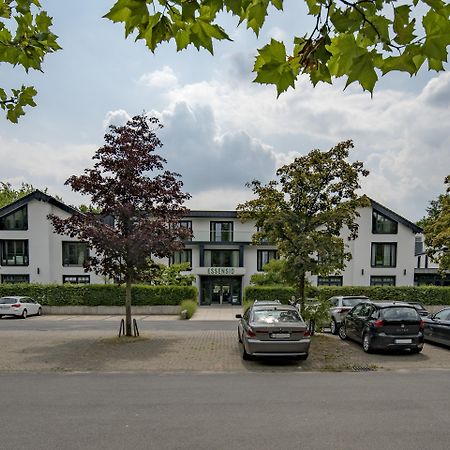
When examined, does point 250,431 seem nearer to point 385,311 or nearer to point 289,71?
point 289,71

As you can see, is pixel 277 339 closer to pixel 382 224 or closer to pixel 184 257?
pixel 184 257

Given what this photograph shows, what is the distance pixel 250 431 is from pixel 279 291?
23.4m

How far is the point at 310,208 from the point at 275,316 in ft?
17.0

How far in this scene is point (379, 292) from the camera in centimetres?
2764

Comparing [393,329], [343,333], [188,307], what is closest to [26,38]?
[393,329]

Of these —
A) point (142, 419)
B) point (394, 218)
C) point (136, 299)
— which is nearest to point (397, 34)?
point (142, 419)

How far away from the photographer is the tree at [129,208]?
13008mm

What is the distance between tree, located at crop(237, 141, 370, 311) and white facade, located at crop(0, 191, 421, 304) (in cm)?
2027

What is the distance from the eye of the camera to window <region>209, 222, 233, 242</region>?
36.7 metres

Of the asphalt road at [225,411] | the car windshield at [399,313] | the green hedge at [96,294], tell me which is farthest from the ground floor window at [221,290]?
the asphalt road at [225,411]

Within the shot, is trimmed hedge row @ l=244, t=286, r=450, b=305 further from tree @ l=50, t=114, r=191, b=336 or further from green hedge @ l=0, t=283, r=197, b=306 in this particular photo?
tree @ l=50, t=114, r=191, b=336

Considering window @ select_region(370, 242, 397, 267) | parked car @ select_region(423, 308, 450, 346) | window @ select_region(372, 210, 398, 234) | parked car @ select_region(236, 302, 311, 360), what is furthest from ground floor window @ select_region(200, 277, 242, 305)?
parked car @ select_region(236, 302, 311, 360)

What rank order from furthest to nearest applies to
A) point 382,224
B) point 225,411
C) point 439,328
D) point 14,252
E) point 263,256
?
point 263,256 → point 382,224 → point 14,252 → point 439,328 → point 225,411

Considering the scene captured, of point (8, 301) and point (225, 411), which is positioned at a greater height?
point (225, 411)
